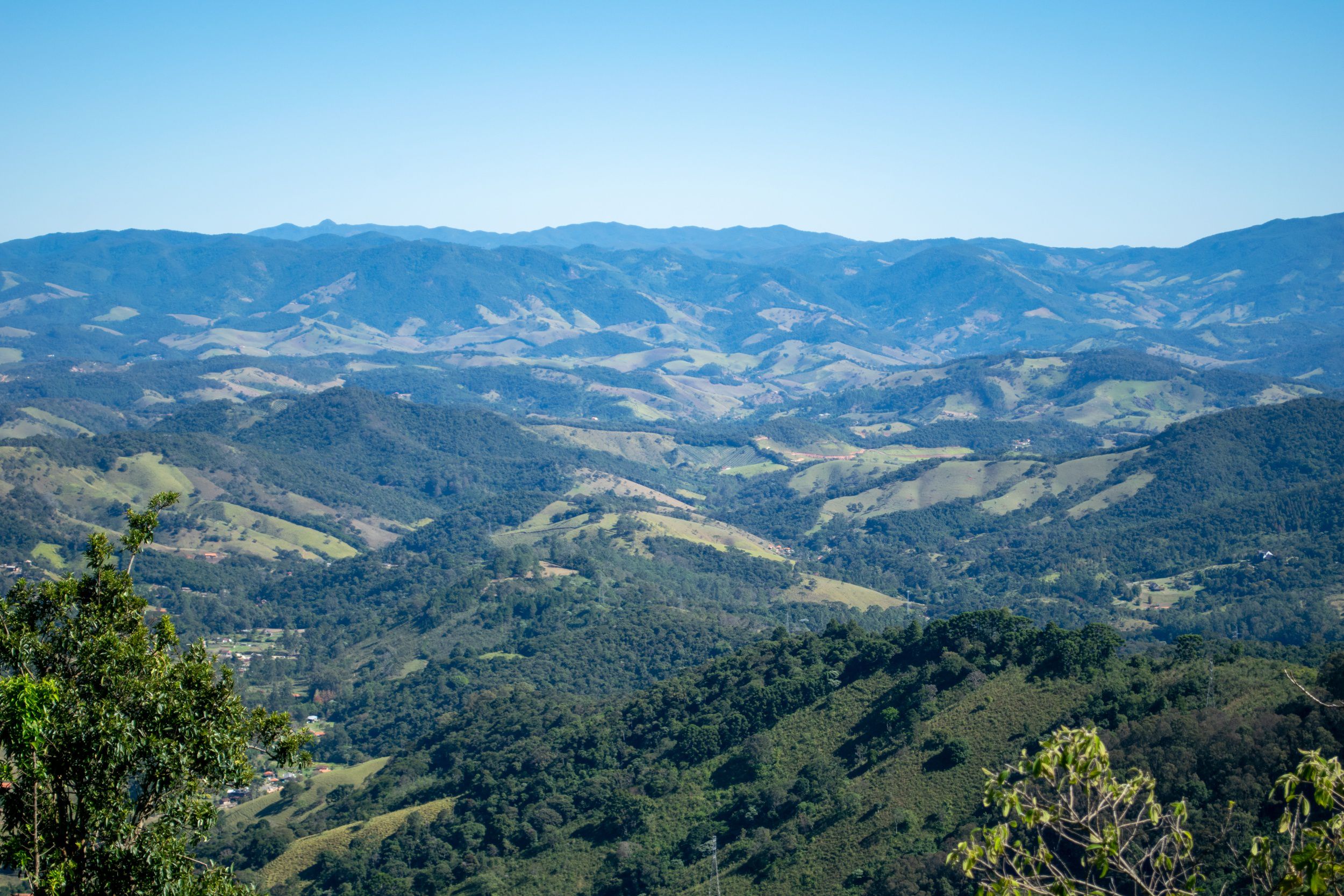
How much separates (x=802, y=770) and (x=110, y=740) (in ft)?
204

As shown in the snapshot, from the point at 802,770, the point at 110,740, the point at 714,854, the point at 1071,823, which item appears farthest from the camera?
the point at 802,770

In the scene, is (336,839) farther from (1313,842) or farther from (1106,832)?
(1313,842)

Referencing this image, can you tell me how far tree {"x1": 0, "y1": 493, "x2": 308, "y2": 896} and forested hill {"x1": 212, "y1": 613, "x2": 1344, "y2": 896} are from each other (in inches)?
1733

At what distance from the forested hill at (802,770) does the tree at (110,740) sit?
44.0 meters

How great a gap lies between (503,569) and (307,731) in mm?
151128

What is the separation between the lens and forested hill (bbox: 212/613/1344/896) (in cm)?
5797

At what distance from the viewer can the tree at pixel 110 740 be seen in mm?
17266

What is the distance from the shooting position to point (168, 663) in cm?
2003

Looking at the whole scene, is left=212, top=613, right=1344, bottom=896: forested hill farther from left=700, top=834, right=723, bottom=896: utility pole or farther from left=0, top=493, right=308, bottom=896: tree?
left=0, top=493, right=308, bottom=896: tree

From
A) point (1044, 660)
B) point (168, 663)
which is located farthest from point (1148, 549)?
point (168, 663)

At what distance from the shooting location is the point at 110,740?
58.7ft

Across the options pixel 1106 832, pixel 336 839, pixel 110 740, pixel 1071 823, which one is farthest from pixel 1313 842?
pixel 336 839

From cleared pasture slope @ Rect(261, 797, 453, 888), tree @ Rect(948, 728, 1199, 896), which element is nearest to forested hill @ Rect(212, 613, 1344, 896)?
cleared pasture slope @ Rect(261, 797, 453, 888)

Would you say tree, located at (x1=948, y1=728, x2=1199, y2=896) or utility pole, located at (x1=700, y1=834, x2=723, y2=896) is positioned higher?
tree, located at (x1=948, y1=728, x2=1199, y2=896)
